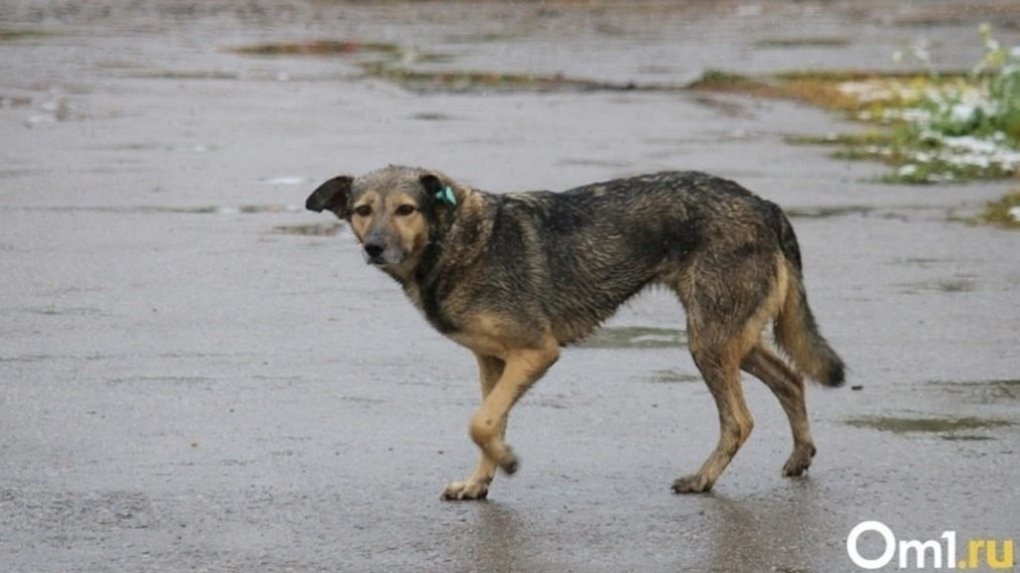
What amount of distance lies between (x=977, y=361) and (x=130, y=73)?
59.8ft

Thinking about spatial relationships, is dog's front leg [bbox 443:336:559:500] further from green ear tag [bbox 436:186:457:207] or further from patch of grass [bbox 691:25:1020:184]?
patch of grass [bbox 691:25:1020:184]

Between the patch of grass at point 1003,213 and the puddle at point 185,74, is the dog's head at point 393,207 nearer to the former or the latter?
the patch of grass at point 1003,213

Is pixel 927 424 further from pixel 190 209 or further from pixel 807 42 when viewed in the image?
pixel 807 42

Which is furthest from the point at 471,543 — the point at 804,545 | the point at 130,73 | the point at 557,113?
the point at 130,73

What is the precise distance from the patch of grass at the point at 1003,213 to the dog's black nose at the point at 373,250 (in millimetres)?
7590

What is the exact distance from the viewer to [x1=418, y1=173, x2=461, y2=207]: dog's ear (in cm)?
817

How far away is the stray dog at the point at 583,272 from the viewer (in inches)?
323

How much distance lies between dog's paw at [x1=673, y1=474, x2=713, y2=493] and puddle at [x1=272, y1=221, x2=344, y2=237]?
21.5ft

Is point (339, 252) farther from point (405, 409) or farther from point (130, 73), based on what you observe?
point (130, 73)

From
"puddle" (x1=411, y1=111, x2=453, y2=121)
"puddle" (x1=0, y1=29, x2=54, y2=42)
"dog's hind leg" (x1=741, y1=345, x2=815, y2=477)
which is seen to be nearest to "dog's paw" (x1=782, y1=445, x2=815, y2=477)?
"dog's hind leg" (x1=741, y1=345, x2=815, y2=477)

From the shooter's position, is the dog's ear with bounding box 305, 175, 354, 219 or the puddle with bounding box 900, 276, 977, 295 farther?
the puddle with bounding box 900, 276, 977, 295

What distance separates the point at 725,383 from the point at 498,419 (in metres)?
0.87

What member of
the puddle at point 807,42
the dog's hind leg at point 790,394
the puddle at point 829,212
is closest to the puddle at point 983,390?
the dog's hind leg at point 790,394

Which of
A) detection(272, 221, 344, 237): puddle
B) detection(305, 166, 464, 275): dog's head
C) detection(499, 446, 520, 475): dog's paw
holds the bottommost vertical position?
detection(272, 221, 344, 237): puddle
